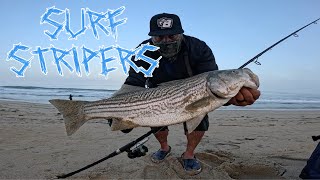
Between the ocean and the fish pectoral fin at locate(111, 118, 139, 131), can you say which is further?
the ocean

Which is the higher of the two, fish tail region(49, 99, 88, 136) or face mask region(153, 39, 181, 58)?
face mask region(153, 39, 181, 58)

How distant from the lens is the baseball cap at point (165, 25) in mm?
4395

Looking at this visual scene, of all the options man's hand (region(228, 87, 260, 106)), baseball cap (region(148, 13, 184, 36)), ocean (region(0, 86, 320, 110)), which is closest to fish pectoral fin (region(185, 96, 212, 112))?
man's hand (region(228, 87, 260, 106))

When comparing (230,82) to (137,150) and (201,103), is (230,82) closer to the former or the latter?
(201,103)

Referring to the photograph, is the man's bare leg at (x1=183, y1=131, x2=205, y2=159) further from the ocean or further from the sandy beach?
the ocean

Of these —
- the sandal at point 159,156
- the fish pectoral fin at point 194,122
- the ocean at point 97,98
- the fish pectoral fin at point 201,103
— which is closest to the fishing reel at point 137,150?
the sandal at point 159,156

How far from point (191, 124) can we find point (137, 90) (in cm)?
75

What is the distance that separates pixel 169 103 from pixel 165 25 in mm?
1152

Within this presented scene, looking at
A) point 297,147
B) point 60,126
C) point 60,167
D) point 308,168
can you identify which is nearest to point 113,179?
point 60,167

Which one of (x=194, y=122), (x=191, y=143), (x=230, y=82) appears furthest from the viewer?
(x=191, y=143)

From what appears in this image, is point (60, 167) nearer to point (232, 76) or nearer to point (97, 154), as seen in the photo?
point (97, 154)

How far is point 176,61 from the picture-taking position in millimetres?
4836

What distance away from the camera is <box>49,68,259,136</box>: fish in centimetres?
361

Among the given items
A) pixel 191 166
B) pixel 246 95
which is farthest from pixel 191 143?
pixel 246 95
